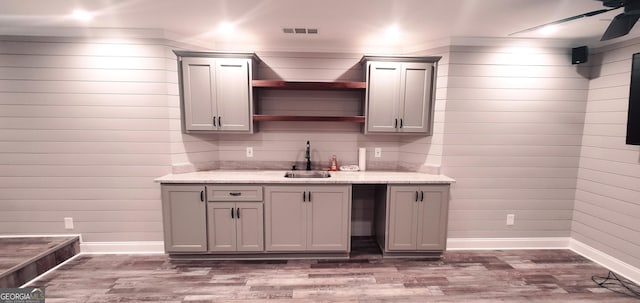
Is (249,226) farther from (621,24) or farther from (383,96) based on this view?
(621,24)

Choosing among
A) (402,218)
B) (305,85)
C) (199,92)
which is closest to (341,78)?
(305,85)

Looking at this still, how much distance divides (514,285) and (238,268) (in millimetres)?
2623

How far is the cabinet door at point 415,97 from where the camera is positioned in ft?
9.24

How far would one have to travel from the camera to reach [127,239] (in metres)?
2.90

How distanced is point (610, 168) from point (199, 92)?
4.34 meters

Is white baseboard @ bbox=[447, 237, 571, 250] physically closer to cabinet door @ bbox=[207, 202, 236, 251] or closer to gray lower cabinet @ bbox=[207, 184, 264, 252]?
gray lower cabinet @ bbox=[207, 184, 264, 252]

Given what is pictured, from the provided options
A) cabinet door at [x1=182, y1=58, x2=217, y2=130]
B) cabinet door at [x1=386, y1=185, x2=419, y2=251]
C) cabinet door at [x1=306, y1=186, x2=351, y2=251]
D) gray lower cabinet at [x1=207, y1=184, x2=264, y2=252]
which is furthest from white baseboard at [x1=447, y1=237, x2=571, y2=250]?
cabinet door at [x1=182, y1=58, x2=217, y2=130]

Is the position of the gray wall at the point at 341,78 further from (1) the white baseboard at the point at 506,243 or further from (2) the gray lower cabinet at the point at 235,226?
(2) the gray lower cabinet at the point at 235,226

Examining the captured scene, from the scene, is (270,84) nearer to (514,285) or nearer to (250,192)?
(250,192)

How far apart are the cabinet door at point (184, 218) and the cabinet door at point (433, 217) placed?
7.40 ft

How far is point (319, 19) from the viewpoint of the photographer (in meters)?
2.36

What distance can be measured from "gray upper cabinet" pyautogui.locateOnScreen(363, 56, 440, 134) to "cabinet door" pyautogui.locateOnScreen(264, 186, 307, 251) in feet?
3.63

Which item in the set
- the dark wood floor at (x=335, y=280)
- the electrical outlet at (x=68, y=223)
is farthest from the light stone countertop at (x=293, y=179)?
the electrical outlet at (x=68, y=223)

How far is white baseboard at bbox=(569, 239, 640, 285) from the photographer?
8.10 feet
